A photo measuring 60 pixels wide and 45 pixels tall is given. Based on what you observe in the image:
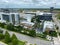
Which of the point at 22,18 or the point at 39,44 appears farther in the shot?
the point at 22,18

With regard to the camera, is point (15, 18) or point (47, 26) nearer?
point (47, 26)

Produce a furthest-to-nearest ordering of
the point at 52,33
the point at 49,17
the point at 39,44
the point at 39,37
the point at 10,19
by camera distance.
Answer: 1. the point at 49,17
2. the point at 10,19
3. the point at 52,33
4. the point at 39,37
5. the point at 39,44

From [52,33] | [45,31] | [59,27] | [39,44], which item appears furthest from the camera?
[59,27]

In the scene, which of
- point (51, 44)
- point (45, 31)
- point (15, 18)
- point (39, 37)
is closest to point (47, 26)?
point (45, 31)

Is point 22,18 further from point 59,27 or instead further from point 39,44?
point 39,44

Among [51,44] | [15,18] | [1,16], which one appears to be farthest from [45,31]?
[1,16]

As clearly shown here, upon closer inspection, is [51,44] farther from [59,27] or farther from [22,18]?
[22,18]

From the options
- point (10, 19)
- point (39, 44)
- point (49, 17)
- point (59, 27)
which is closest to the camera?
point (39, 44)

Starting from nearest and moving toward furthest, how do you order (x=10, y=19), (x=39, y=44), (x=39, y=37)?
(x=39, y=44) < (x=39, y=37) < (x=10, y=19)
